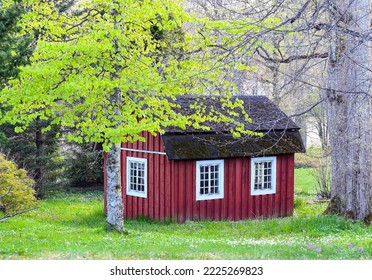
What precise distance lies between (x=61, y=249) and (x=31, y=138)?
618 inches

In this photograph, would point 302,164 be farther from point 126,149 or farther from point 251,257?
point 251,257

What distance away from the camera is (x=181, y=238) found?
1366 centimetres

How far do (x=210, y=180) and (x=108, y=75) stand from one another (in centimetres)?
606

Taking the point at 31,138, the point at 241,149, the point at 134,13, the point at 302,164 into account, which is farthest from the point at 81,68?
the point at 302,164

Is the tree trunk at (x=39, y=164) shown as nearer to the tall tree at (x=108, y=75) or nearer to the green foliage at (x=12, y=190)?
the green foliage at (x=12, y=190)

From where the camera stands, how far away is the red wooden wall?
1791cm

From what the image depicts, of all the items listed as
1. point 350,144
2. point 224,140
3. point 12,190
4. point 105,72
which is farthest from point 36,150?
point 350,144

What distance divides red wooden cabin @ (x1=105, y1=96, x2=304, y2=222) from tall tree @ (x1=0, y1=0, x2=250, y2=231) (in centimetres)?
328

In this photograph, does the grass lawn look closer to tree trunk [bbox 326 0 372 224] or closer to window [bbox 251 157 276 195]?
tree trunk [bbox 326 0 372 224]

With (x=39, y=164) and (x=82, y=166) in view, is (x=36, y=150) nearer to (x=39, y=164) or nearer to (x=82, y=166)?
(x=39, y=164)

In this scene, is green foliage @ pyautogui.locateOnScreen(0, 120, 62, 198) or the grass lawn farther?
green foliage @ pyautogui.locateOnScreen(0, 120, 62, 198)

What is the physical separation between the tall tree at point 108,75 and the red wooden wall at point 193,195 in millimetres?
3318

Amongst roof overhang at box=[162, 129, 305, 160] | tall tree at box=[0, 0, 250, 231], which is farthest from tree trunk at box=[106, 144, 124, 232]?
roof overhang at box=[162, 129, 305, 160]

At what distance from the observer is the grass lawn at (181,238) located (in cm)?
959
